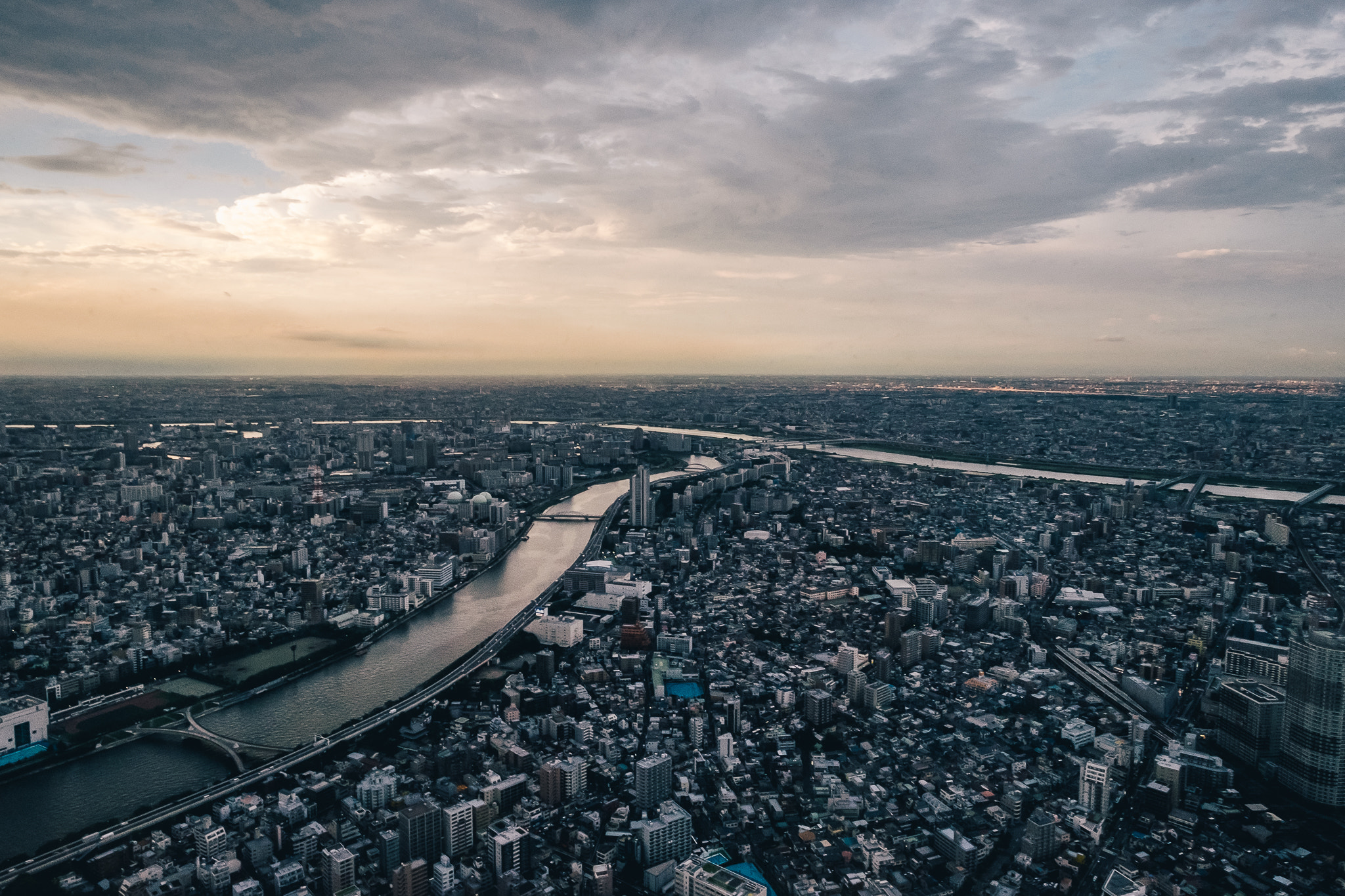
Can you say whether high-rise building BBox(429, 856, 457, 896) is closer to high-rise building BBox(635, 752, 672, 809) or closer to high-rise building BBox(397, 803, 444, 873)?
high-rise building BBox(397, 803, 444, 873)

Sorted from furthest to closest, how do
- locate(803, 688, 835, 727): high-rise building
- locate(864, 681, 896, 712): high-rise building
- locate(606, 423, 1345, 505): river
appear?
locate(606, 423, 1345, 505): river, locate(864, 681, 896, 712): high-rise building, locate(803, 688, 835, 727): high-rise building

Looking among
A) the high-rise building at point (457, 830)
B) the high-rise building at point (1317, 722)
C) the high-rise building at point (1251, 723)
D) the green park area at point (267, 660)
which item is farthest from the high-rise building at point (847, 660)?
the green park area at point (267, 660)

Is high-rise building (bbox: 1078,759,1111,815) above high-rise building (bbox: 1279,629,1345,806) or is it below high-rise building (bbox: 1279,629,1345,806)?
below

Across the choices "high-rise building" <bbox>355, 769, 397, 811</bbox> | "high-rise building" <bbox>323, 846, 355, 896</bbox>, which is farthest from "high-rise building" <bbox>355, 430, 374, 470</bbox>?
"high-rise building" <bbox>323, 846, 355, 896</bbox>

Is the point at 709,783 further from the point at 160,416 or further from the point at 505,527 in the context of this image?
the point at 160,416

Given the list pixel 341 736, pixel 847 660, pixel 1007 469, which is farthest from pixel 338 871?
pixel 1007 469

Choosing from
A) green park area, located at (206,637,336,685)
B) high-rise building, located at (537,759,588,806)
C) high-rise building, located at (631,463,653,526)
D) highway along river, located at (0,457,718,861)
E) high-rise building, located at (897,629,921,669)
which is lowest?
highway along river, located at (0,457,718,861)
